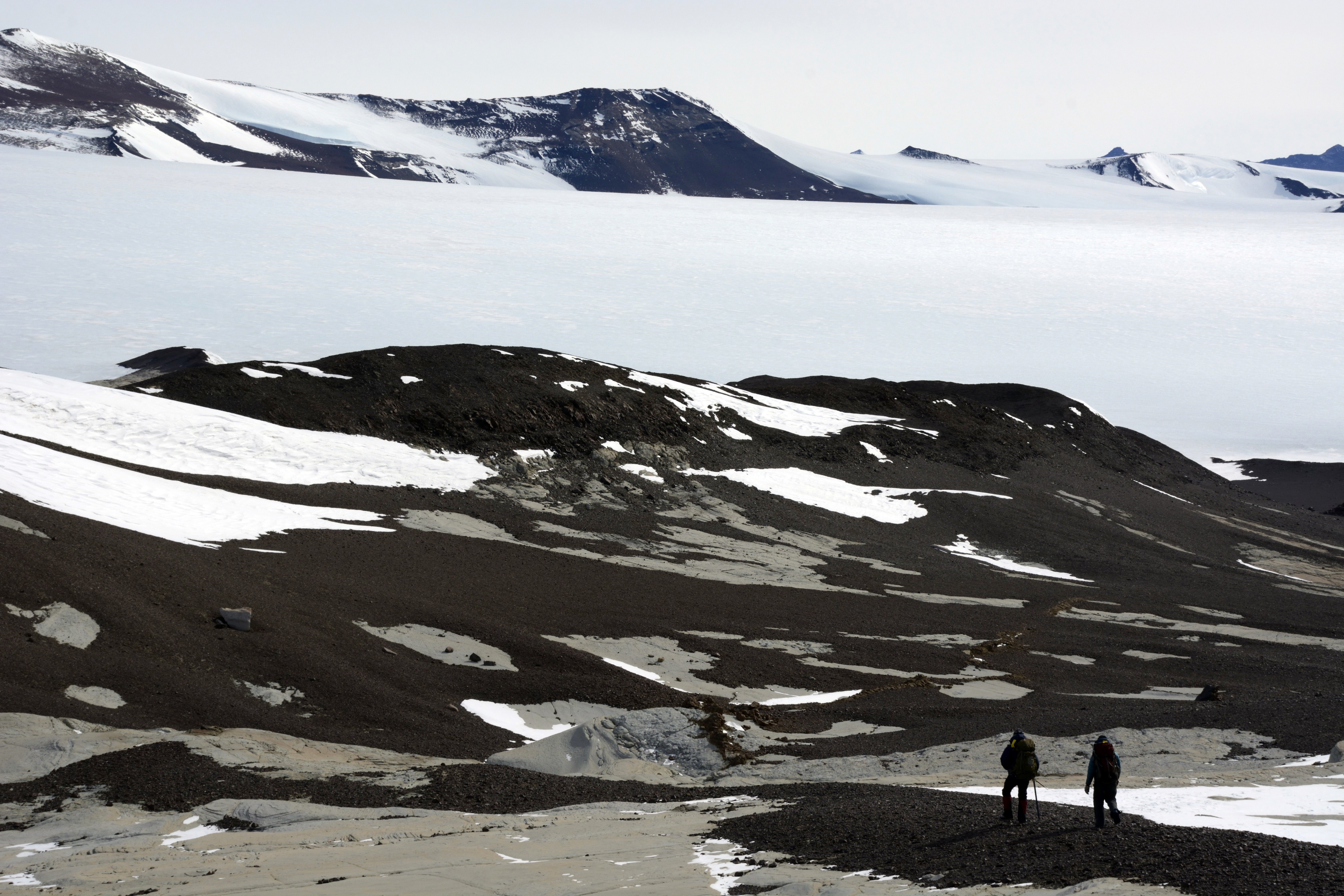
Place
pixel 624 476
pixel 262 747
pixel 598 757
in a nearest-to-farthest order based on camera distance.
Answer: pixel 262 747 < pixel 598 757 < pixel 624 476

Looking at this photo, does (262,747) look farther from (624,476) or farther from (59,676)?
(624,476)

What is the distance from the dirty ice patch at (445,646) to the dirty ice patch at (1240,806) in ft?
45.8

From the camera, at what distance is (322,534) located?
3766cm

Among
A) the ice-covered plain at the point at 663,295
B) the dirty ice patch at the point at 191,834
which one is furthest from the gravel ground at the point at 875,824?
the ice-covered plain at the point at 663,295

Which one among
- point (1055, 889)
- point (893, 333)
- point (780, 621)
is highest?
point (893, 333)

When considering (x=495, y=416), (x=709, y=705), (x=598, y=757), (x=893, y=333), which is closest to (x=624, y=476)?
(x=495, y=416)

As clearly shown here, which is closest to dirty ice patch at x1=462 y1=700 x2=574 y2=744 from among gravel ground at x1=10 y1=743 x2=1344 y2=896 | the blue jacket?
gravel ground at x1=10 y1=743 x2=1344 y2=896

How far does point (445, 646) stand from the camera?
2923 cm

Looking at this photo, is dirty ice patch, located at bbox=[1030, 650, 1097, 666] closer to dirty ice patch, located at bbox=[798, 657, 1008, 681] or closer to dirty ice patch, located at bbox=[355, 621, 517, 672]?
dirty ice patch, located at bbox=[798, 657, 1008, 681]

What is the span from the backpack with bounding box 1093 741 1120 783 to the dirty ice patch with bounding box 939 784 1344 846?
54.7 inches

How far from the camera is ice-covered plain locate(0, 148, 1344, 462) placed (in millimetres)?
101375

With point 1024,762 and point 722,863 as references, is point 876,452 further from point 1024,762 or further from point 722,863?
point 722,863

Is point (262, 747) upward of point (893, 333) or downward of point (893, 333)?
downward

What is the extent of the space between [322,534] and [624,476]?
60.4 feet
